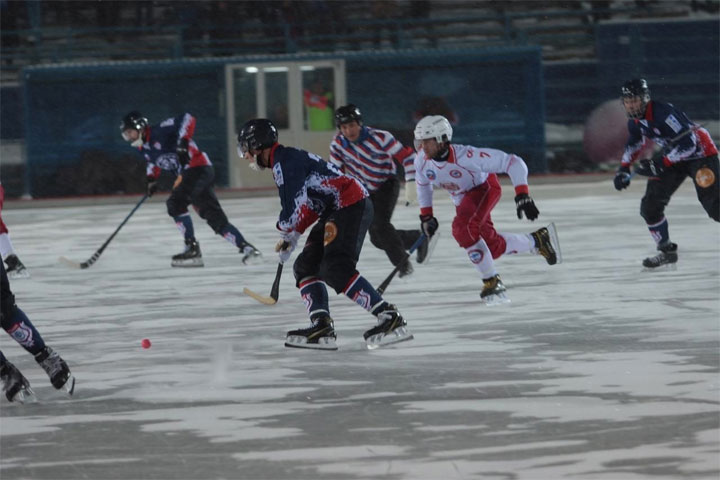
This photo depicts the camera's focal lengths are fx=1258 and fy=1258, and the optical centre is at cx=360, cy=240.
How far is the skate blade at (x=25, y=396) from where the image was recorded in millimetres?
5105

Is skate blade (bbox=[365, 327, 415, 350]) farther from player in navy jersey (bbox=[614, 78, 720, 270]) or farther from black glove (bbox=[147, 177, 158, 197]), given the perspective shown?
black glove (bbox=[147, 177, 158, 197])

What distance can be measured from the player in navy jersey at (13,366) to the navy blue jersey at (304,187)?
123 centimetres

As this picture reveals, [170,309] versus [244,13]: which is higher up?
[244,13]

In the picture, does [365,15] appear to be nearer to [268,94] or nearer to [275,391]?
[268,94]

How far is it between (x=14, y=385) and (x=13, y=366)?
3.2 inches

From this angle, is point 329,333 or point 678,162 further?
point 678,162

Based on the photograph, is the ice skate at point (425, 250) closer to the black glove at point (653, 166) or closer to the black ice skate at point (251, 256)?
the black ice skate at point (251, 256)

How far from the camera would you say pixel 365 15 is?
2148 centimetres

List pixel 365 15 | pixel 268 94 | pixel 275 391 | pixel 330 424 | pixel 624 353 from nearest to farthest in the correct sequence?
pixel 330 424 < pixel 275 391 < pixel 624 353 < pixel 268 94 < pixel 365 15

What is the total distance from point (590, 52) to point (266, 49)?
17.7ft

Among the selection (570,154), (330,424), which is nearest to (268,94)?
(570,154)

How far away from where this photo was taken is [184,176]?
33.2ft

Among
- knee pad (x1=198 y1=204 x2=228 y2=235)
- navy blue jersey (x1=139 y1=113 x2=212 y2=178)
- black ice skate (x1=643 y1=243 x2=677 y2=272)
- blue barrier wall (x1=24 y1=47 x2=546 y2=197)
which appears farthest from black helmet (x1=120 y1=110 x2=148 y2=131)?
blue barrier wall (x1=24 y1=47 x2=546 y2=197)

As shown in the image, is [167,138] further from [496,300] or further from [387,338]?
[387,338]
